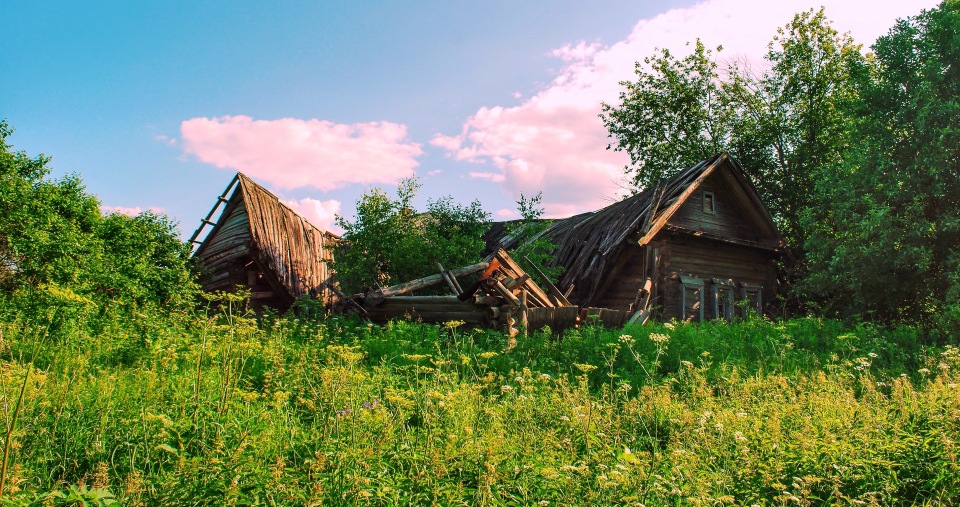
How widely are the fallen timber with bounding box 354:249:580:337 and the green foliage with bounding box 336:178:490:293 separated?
0.88 meters

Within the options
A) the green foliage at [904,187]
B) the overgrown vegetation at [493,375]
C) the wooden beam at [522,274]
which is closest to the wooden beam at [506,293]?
the overgrown vegetation at [493,375]

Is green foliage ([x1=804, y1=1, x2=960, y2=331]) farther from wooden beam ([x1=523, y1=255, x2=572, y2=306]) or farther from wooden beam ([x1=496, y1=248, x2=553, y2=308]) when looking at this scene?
wooden beam ([x1=496, y1=248, x2=553, y2=308])

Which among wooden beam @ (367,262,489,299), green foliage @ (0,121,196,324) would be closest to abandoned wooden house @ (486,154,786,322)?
wooden beam @ (367,262,489,299)

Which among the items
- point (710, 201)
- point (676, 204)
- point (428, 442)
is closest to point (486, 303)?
point (676, 204)

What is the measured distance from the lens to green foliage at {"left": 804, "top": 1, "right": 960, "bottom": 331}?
14250mm

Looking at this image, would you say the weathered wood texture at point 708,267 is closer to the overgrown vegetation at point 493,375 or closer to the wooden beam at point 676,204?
the wooden beam at point 676,204

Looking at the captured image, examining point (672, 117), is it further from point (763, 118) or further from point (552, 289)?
point (552, 289)

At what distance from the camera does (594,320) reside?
11.3 m

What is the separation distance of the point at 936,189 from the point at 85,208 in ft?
65.6

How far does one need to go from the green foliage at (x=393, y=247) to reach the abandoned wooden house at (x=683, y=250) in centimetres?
389

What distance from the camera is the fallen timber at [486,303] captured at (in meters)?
11.0

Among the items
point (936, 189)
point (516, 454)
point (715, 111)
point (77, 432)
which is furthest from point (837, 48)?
point (77, 432)

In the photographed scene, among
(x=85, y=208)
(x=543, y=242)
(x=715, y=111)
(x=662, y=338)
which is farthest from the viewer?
(x=715, y=111)

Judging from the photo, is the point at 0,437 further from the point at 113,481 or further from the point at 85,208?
the point at 85,208
